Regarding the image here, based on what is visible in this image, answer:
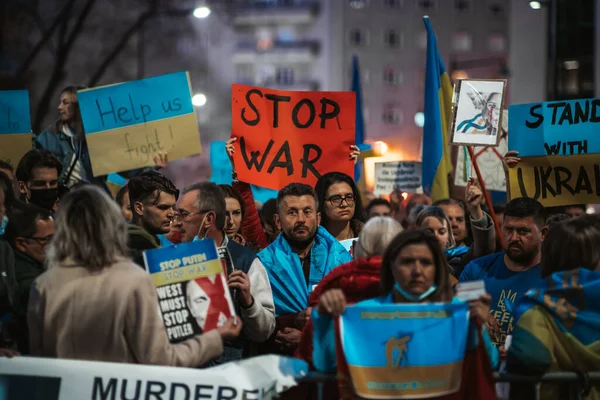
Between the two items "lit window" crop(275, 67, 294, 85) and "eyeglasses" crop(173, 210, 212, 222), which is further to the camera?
"lit window" crop(275, 67, 294, 85)

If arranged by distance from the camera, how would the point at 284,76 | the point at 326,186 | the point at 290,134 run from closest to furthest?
the point at 326,186 → the point at 290,134 → the point at 284,76

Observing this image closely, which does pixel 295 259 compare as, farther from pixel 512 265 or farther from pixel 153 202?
pixel 512 265

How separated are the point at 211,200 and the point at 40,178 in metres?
1.98

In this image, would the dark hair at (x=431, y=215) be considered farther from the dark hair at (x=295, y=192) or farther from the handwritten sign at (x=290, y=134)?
the dark hair at (x=295, y=192)

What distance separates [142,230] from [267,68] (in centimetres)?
7712

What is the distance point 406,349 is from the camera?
186 inches

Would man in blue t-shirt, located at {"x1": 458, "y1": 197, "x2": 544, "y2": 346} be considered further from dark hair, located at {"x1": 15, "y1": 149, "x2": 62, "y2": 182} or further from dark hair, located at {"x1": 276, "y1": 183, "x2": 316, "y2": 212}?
dark hair, located at {"x1": 15, "y1": 149, "x2": 62, "y2": 182}

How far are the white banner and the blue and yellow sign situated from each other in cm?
51

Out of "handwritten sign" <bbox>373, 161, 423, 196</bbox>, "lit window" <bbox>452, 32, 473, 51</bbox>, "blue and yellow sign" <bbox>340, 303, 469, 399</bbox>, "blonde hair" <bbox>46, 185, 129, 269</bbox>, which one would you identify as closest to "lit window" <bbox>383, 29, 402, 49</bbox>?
"lit window" <bbox>452, 32, 473, 51</bbox>

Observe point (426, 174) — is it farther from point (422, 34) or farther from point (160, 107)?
point (422, 34)

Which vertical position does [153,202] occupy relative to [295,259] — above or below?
above

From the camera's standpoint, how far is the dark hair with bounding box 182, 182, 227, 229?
6.04 meters

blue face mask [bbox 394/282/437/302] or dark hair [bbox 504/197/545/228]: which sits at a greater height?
dark hair [bbox 504/197/545/228]

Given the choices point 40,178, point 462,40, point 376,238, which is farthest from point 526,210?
point 462,40
